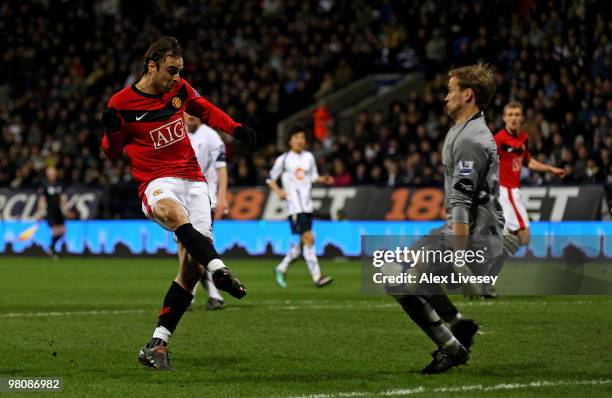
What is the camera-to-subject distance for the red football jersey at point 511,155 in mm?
15219

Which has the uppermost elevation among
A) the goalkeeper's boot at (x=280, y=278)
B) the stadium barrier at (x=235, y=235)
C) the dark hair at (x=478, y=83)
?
the dark hair at (x=478, y=83)

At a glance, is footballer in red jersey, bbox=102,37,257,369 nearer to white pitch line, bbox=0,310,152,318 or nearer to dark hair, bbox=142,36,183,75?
dark hair, bbox=142,36,183,75

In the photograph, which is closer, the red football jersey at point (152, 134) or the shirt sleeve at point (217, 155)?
the red football jersey at point (152, 134)

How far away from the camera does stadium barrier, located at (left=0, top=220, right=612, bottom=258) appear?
21.5 meters

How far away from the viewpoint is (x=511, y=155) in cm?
1522

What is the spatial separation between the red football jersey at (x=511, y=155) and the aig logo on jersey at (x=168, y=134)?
726cm

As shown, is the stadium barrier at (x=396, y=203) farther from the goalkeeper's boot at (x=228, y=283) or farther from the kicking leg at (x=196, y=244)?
the goalkeeper's boot at (x=228, y=283)

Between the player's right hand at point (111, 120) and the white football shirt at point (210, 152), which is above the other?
the player's right hand at point (111, 120)

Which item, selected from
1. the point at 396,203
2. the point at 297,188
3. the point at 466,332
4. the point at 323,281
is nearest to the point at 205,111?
the point at 466,332

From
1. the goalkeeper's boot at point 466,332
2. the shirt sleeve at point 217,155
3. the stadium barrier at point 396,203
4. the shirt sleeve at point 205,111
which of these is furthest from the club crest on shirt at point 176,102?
the stadium barrier at point 396,203

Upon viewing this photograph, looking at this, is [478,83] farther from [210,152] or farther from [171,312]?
[210,152]

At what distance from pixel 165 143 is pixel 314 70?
78.3 ft

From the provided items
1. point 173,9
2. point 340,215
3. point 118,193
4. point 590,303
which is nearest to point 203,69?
point 173,9

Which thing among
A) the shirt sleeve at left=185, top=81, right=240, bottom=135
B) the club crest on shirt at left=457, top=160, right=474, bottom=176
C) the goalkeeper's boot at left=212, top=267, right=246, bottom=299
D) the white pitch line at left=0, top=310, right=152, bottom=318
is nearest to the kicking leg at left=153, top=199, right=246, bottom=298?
the goalkeeper's boot at left=212, top=267, right=246, bottom=299
